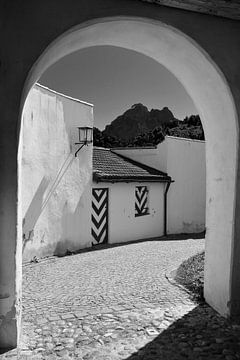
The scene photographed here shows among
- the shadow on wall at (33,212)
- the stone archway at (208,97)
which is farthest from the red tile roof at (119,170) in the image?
the stone archway at (208,97)

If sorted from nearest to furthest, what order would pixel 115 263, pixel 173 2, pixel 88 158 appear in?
pixel 173 2 < pixel 115 263 < pixel 88 158

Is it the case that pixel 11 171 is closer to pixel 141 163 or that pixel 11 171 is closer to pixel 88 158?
pixel 88 158

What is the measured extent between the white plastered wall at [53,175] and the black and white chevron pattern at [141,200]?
311 cm

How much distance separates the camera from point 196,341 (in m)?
3.65

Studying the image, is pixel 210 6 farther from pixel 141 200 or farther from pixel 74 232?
pixel 141 200

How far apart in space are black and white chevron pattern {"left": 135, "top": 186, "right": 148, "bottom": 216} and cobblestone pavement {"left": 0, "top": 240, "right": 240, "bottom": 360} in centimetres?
643

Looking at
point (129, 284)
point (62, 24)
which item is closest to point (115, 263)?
point (129, 284)

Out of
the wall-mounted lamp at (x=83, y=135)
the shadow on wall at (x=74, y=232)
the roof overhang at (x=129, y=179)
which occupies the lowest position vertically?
the shadow on wall at (x=74, y=232)

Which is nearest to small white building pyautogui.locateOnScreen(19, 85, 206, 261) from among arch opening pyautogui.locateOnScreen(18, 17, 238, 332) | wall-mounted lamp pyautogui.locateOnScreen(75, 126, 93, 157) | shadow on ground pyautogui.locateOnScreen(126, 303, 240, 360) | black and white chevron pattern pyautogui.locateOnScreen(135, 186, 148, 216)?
black and white chevron pattern pyautogui.locateOnScreen(135, 186, 148, 216)

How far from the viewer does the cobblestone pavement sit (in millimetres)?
3444

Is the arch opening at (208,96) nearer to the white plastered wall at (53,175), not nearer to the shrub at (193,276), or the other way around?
the shrub at (193,276)

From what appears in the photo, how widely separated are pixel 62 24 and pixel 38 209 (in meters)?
5.75

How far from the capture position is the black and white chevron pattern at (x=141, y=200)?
1334 cm

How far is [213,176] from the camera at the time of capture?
180 inches
